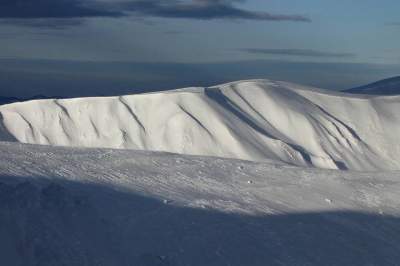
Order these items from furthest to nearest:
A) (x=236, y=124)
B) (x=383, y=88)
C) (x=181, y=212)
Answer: (x=383, y=88) → (x=236, y=124) → (x=181, y=212)

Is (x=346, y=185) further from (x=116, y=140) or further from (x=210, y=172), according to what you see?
(x=116, y=140)

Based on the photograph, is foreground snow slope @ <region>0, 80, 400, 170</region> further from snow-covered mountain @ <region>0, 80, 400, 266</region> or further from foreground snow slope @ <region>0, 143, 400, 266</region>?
foreground snow slope @ <region>0, 143, 400, 266</region>

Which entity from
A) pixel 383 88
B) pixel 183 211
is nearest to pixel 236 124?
pixel 383 88

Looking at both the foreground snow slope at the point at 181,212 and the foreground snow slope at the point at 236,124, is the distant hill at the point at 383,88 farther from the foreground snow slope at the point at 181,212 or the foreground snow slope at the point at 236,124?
the foreground snow slope at the point at 181,212

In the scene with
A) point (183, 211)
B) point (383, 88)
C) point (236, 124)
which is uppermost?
point (183, 211)

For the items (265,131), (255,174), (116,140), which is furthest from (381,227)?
(116,140)

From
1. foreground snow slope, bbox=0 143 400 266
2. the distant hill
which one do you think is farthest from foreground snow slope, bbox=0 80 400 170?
foreground snow slope, bbox=0 143 400 266

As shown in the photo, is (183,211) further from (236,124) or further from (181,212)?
(236,124)
